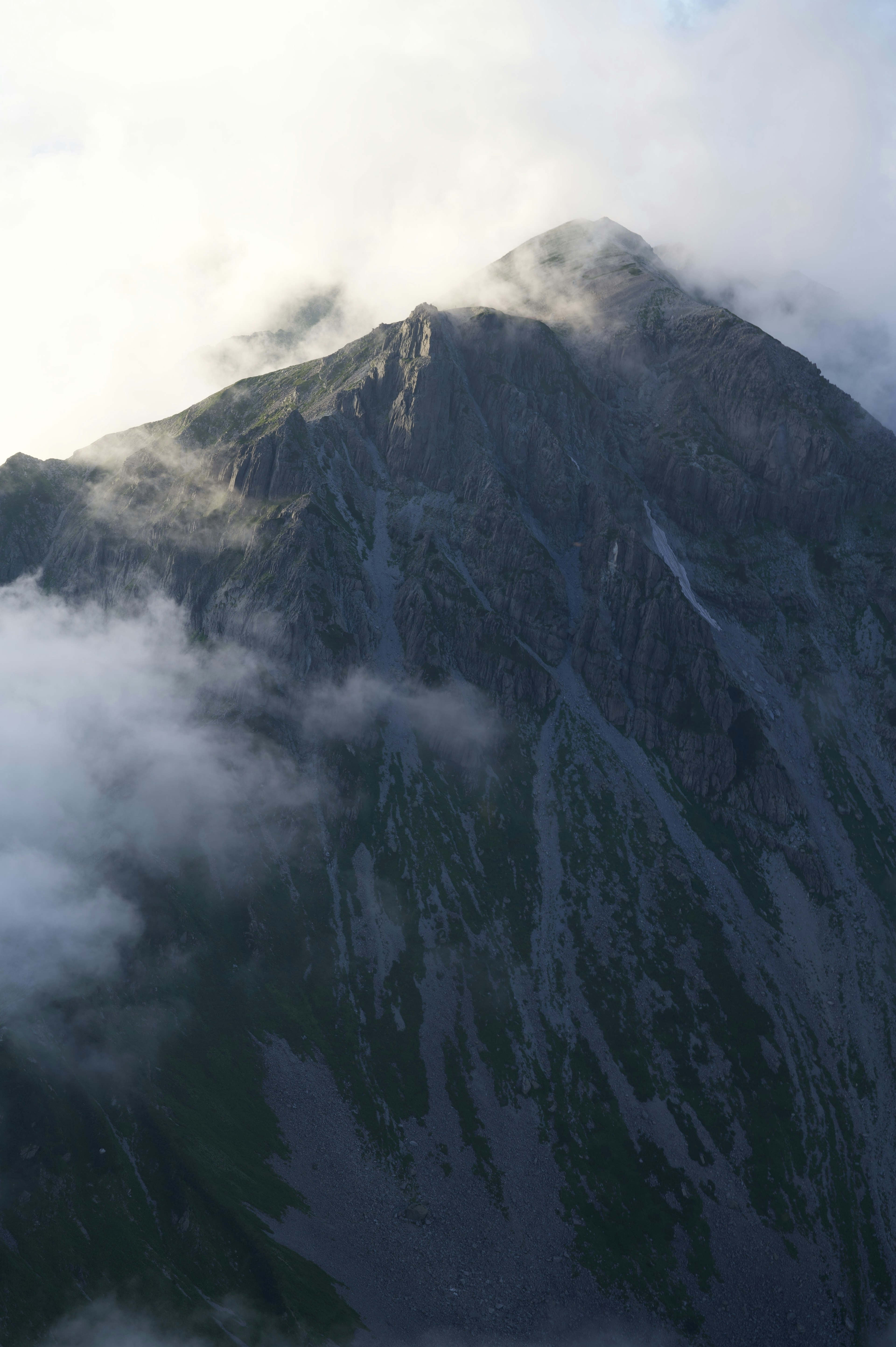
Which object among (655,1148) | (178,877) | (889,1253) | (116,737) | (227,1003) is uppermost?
(116,737)

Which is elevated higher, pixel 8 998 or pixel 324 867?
pixel 324 867

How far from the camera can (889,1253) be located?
494 ft

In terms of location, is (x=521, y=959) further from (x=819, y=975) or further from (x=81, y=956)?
(x=81, y=956)

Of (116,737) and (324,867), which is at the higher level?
(116,737)

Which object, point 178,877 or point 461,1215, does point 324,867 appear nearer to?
point 178,877

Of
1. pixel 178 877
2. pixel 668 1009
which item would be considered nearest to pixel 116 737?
pixel 178 877

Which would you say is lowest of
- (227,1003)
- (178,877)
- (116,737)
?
(227,1003)

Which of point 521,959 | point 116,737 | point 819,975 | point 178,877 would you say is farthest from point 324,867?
point 819,975

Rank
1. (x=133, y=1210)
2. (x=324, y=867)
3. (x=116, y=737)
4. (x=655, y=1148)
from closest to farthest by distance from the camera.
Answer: (x=133, y=1210) → (x=655, y=1148) → (x=324, y=867) → (x=116, y=737)

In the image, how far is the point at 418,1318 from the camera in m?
117

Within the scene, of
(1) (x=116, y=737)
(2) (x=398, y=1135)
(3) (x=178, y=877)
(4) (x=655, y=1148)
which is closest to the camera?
(2) (x=398, y=1135)

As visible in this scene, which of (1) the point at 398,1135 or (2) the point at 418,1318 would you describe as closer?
→ (2) the point at 418,1318

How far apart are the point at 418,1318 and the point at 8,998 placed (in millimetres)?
81704

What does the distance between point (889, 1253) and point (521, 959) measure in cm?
8620
